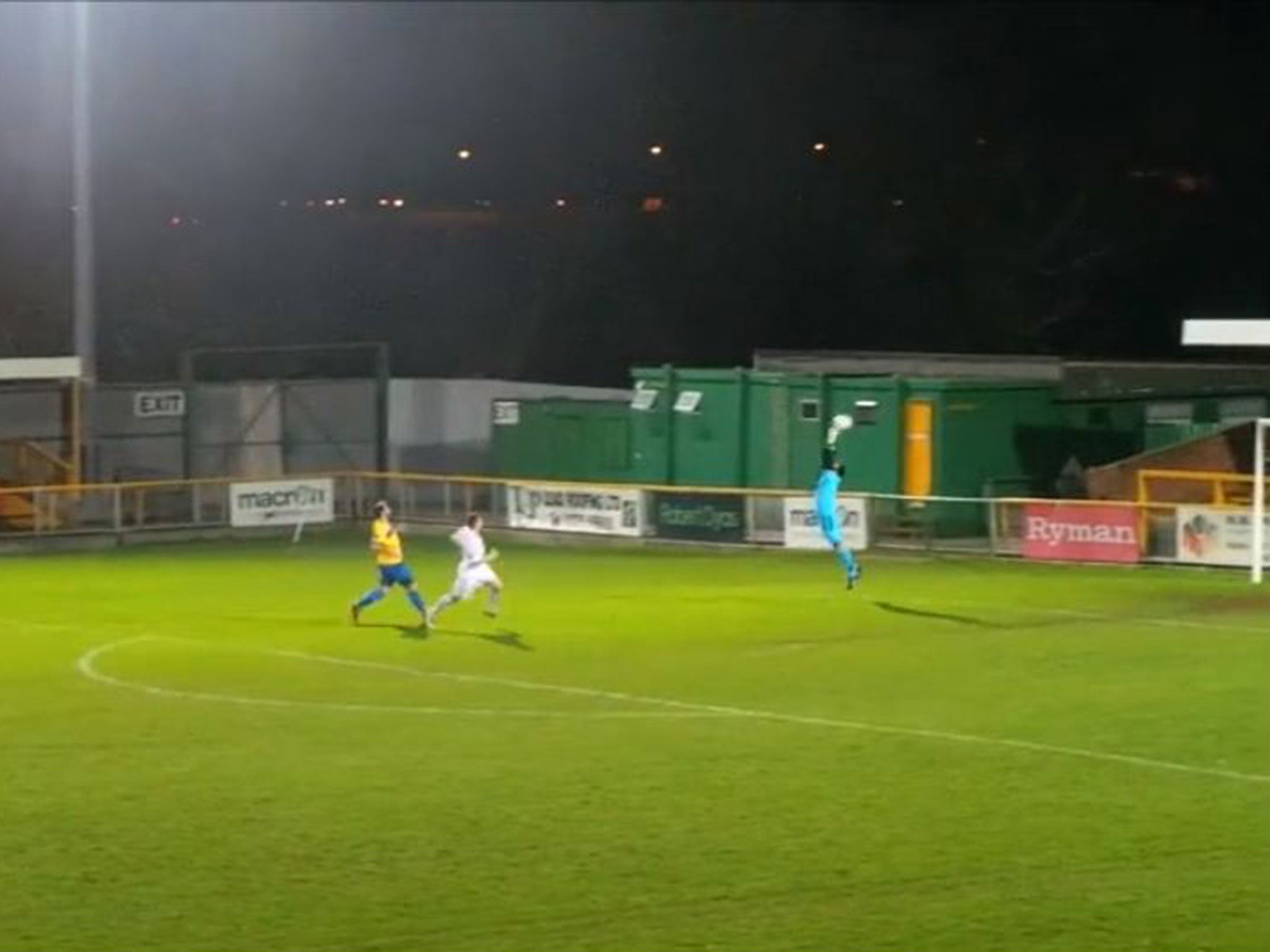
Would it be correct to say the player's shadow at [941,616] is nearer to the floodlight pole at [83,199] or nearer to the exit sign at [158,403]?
the floodlight pole at [83,199]

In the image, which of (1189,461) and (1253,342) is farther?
(1189,461)

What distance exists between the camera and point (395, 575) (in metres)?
31.2

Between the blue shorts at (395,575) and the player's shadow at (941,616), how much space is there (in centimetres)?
643

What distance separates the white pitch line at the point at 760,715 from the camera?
20.4m

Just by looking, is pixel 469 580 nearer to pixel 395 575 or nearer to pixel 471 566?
pixel 471 566

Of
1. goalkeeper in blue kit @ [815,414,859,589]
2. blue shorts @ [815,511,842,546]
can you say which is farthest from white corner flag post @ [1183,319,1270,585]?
blue shorts @ [815,511,842,546]

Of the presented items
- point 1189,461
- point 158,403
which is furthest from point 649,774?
point 158,403

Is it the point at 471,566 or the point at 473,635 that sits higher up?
the point at 471,566

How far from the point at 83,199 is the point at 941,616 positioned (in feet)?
67.0

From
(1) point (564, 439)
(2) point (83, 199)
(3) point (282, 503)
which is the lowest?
(3) point (282, 503)

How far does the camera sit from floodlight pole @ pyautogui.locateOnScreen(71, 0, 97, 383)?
46.1 metres

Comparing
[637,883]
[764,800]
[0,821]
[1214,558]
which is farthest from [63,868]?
[1214,558]

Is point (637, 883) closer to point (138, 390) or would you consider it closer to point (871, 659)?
point (871, 659)

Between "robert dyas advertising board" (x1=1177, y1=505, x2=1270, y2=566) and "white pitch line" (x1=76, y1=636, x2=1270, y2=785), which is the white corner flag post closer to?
"robert dyas advertising board" (x1=1177, y1=505, x2=1270, y2=566)
